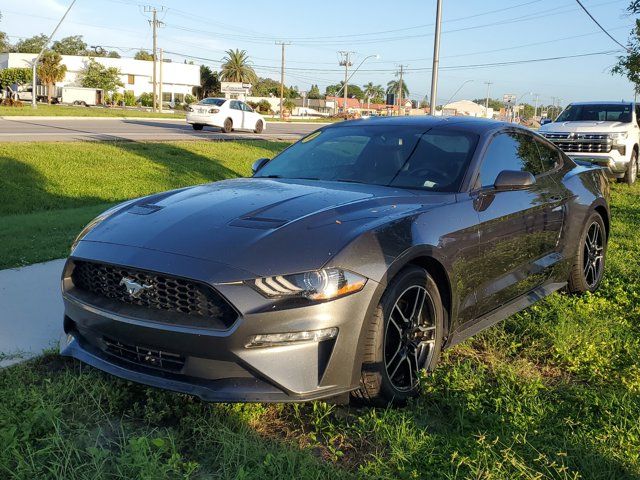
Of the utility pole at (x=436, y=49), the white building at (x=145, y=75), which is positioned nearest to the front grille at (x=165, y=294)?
the utility pole at (x=436, y=49)

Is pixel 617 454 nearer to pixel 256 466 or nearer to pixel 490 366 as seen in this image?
pixel 490 366

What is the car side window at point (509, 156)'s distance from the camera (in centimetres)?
457

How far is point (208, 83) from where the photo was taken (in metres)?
98.7

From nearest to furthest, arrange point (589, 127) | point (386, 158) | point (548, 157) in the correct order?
1. point (386, 158)
2. point (548, 157)
3. point (589, 127)

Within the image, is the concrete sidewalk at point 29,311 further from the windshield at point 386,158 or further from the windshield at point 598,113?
the windshield at point 598,113

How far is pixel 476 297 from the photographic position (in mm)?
4121

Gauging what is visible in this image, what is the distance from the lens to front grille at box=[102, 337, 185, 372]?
311 centimetres

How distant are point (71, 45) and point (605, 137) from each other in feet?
415

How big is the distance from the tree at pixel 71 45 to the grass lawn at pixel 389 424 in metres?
130

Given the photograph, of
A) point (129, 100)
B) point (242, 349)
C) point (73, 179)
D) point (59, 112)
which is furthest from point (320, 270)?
point (129, 100)

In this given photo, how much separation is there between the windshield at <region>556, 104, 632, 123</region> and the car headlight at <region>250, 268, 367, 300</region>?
524 inches

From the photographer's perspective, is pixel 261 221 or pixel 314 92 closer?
pixel 261 221

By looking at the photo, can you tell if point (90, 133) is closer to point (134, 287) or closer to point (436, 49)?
point (436, 49)

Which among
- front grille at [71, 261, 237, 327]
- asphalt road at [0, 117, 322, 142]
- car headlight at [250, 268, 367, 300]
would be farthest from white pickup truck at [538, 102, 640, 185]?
front grille at [71, 261, 237, 327]
